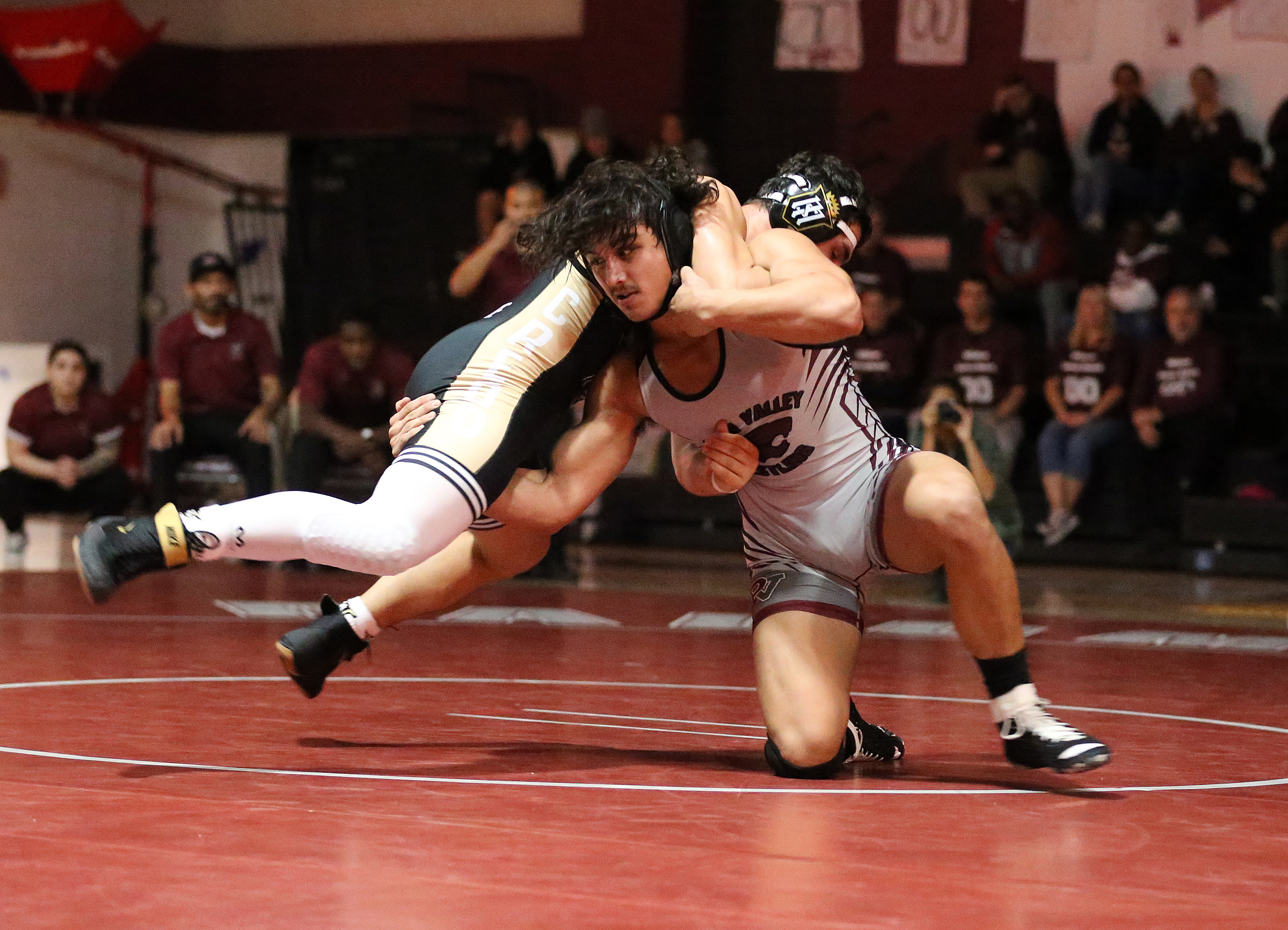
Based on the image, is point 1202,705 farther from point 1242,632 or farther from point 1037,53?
point 1037,53

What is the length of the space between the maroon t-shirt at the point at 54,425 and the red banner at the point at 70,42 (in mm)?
3656

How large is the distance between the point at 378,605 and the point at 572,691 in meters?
1.04

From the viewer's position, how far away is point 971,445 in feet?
24.8

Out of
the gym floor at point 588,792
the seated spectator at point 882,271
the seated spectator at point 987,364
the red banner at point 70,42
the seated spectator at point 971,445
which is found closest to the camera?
the gym floor at point 588,792

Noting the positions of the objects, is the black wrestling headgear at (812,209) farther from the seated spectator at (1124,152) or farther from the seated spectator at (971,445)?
the seated spectator at (1124,152)

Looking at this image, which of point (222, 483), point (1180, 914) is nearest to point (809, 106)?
point (222, 483)

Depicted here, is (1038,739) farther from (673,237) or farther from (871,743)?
(673,237)

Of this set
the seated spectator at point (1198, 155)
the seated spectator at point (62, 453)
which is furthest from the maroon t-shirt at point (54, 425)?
the seated spectator at point (1198, 155)

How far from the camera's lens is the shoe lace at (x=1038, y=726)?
11.0 feet

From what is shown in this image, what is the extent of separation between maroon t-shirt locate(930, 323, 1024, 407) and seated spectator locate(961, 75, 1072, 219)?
3.63ft

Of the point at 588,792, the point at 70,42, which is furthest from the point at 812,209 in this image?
the point at 70,42

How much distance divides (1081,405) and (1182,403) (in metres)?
0.55

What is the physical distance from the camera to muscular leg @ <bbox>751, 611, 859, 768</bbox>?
11.3 feet

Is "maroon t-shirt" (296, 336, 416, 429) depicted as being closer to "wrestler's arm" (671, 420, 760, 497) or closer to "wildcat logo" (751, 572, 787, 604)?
"wildcat logo" (751, 572, 787, 604)
